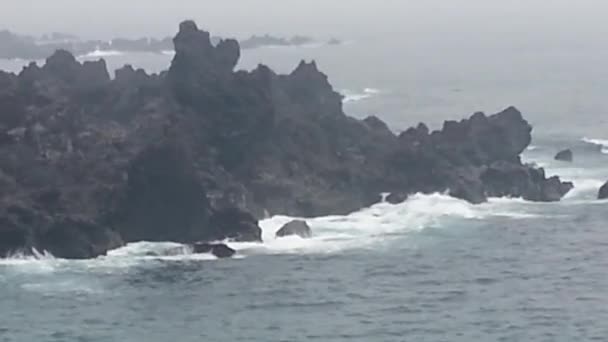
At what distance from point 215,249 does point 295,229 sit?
7514 mm

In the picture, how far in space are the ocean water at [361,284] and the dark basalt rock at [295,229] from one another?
3.34 ft

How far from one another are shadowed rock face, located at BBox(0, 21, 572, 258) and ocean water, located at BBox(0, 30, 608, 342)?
2241 mm

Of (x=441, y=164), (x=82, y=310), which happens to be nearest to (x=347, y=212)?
(x=441, y=164)

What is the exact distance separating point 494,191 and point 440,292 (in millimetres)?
33893

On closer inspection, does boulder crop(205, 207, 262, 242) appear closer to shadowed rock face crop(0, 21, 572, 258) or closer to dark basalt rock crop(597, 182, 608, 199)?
shadowed rock face crop(0, 21, 572, 258)

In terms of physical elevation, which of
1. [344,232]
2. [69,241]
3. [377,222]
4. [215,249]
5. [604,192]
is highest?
[604,192]

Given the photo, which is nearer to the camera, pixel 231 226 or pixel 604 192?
pixel 231 226

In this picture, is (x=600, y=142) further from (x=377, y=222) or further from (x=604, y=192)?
(x=377, y=222)

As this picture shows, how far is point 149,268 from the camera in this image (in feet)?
323

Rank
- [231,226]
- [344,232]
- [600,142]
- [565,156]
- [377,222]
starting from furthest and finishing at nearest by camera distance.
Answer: [600,142] → [565,156] → [377,222] → [344,232] → [231,226]

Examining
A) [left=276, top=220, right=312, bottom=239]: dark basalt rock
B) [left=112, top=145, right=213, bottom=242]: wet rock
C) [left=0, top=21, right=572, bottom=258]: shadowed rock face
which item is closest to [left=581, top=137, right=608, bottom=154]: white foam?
[left=0, top=21, right=572, bottom=258]: shadowed rock face

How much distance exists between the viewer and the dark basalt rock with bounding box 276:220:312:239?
108 meters

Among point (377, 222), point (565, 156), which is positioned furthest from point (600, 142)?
point (377, 222)

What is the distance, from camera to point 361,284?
94000 millimetres
